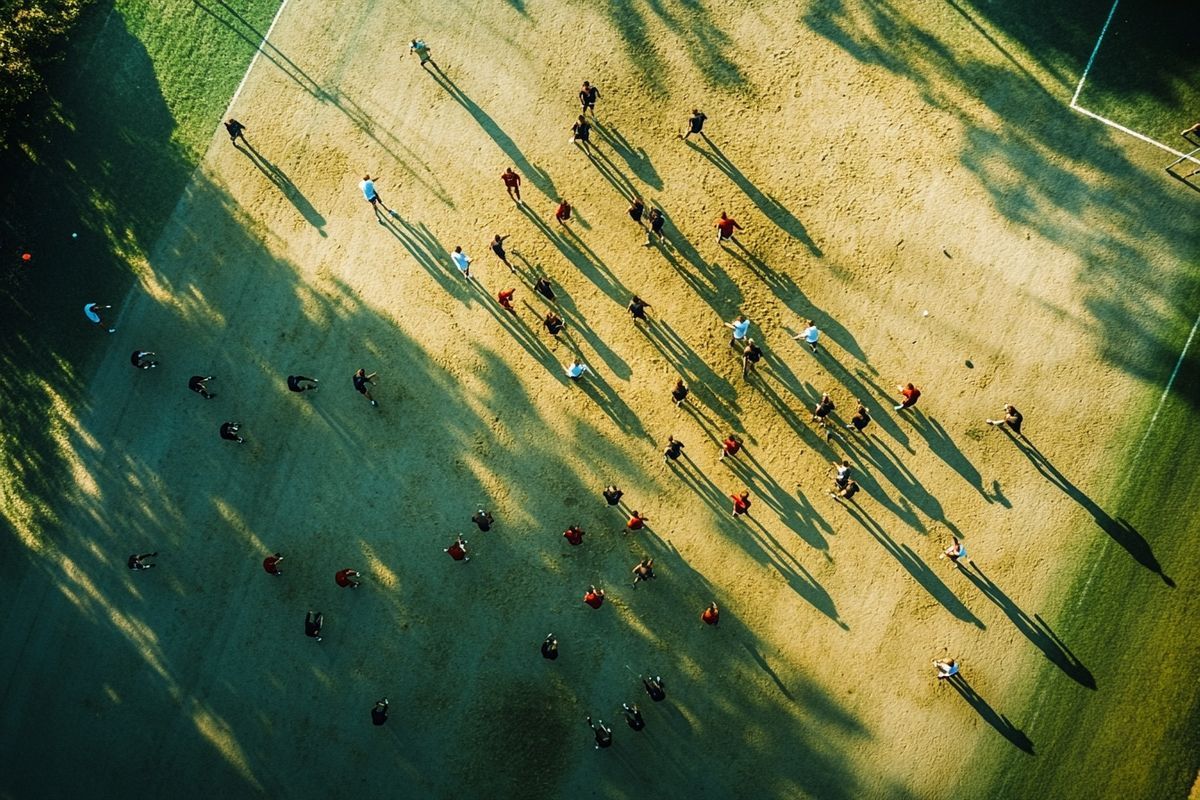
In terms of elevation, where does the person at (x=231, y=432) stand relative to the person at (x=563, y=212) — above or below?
below

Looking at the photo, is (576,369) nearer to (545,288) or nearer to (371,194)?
(545,288)

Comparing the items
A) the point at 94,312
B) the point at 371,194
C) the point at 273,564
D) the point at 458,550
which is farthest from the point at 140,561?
the point at 371,194

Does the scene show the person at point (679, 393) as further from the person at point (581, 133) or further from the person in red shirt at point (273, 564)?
the person in red shirt at point (273, 564)

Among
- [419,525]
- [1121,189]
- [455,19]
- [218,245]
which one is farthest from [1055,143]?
[218,245]

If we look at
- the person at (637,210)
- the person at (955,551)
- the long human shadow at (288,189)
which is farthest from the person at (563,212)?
the person at (955,551)

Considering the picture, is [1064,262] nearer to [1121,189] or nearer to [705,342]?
[1121,189]

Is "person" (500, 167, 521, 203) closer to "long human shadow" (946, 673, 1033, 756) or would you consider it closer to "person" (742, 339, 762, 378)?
"person" (742, 339, 762, 378)
